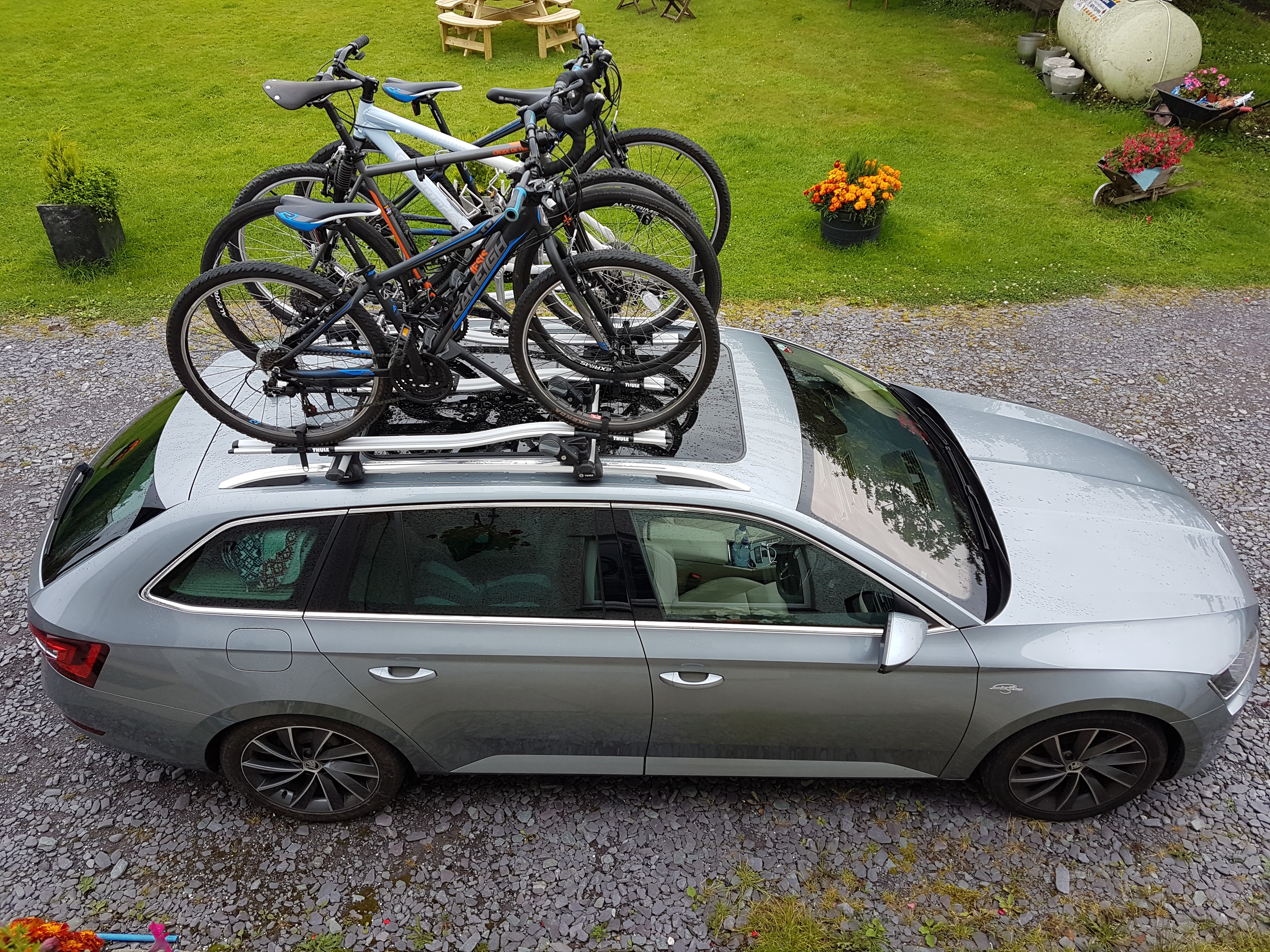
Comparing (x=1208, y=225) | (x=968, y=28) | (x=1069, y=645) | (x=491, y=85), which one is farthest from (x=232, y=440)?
(x=968, y=28)

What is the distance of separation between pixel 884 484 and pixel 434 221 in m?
2.23

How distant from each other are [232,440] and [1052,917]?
3.71 meters

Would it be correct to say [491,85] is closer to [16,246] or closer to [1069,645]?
[16,246]

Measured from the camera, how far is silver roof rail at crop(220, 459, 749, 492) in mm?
3217

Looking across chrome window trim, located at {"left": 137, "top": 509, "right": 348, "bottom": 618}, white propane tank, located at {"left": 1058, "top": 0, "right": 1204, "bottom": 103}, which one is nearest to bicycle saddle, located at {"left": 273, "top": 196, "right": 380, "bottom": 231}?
chrome window trim, located at {"left": 137, "top": 509, "right": 348, "bottom": 618}

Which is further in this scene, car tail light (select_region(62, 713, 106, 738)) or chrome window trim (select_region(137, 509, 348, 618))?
car tail light (select_region(62, 713, 106, 738))

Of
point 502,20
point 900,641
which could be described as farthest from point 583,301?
point 502,20

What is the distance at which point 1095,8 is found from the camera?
40.9 ft

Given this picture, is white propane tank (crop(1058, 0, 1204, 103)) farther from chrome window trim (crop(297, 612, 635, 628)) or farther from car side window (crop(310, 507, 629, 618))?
chrome window trim (crop(297, 612, 635, 628))

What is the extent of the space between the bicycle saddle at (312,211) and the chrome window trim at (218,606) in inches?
41.7

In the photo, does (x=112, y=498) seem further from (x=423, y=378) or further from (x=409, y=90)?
(x=409, y=90)

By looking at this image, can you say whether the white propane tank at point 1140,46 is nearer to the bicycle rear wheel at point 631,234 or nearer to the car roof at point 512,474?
the bicycle rear wheel at point 631,234

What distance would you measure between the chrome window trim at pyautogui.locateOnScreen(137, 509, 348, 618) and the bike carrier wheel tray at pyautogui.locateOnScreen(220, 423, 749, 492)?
0.12 m

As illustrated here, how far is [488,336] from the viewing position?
387cm
